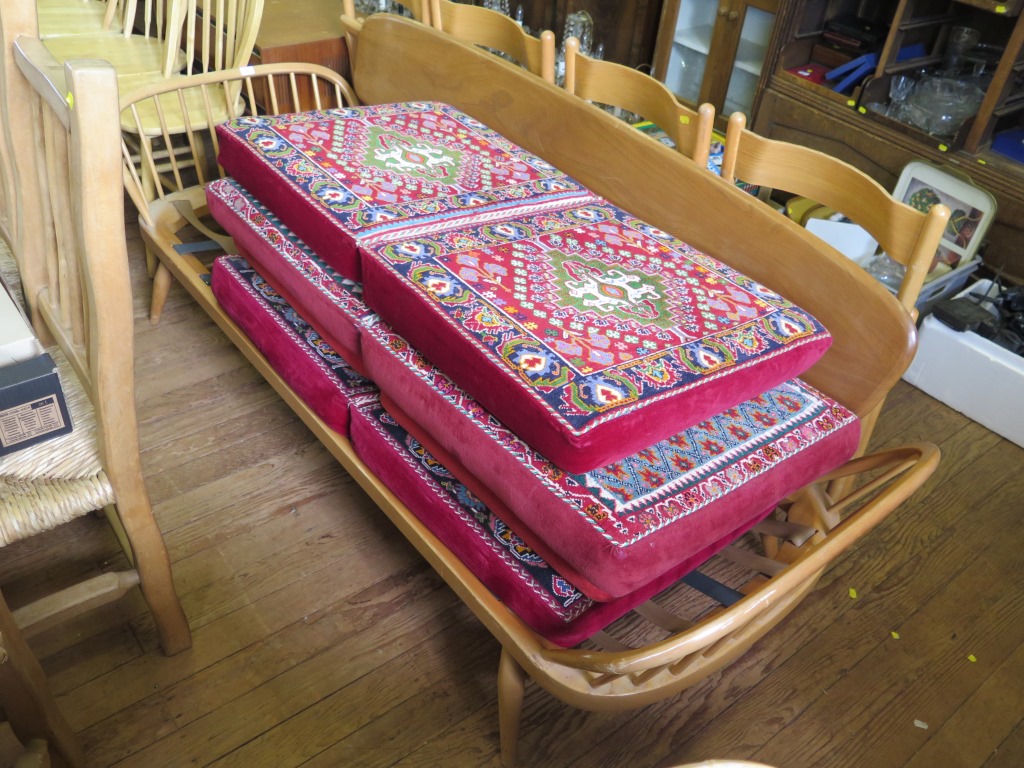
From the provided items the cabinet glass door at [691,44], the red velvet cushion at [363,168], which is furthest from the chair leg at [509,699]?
the cabinet glass door at [691,44]

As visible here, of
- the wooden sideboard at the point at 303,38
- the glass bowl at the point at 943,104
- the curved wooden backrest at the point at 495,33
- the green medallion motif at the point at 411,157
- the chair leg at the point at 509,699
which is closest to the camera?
the chair leg at the point at 509,699

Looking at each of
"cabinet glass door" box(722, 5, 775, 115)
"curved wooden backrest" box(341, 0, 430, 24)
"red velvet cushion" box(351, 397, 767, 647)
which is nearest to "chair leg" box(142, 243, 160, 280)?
"curved wooden backrest" box(341, 0, 430, 24)

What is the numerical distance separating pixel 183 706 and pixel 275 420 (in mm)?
699

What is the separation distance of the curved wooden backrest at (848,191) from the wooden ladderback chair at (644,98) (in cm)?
7

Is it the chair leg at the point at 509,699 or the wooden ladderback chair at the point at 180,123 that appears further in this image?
the wooden ladderback chair at the point at 180,123

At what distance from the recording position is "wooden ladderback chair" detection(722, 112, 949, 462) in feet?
4.21

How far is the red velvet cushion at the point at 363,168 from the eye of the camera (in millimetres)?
1454

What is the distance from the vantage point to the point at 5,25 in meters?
1.07

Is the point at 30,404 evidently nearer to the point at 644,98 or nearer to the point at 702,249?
the point at 702,249

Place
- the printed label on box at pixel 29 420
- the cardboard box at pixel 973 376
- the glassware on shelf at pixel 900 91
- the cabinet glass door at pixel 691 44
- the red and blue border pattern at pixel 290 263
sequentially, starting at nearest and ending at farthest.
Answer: the printed label on box at pixel 29 420, the red and blue border pattern at pixel 290 263, the cardboard box at pixel 973 376, the glassware on shelf at pixel 900 91, the cabinet glass door at pixel 691 44

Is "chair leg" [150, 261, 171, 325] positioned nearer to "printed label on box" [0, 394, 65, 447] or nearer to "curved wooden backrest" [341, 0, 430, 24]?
"curved wooden backrest" [341, 0, 430, 24]

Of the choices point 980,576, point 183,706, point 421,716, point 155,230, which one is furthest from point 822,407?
point 155,230

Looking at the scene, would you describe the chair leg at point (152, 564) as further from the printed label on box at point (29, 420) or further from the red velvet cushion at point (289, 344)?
the red velvet cushion at point (289, 344)

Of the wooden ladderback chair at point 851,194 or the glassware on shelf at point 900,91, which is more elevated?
the wooden ladderback chair at point 851,194
